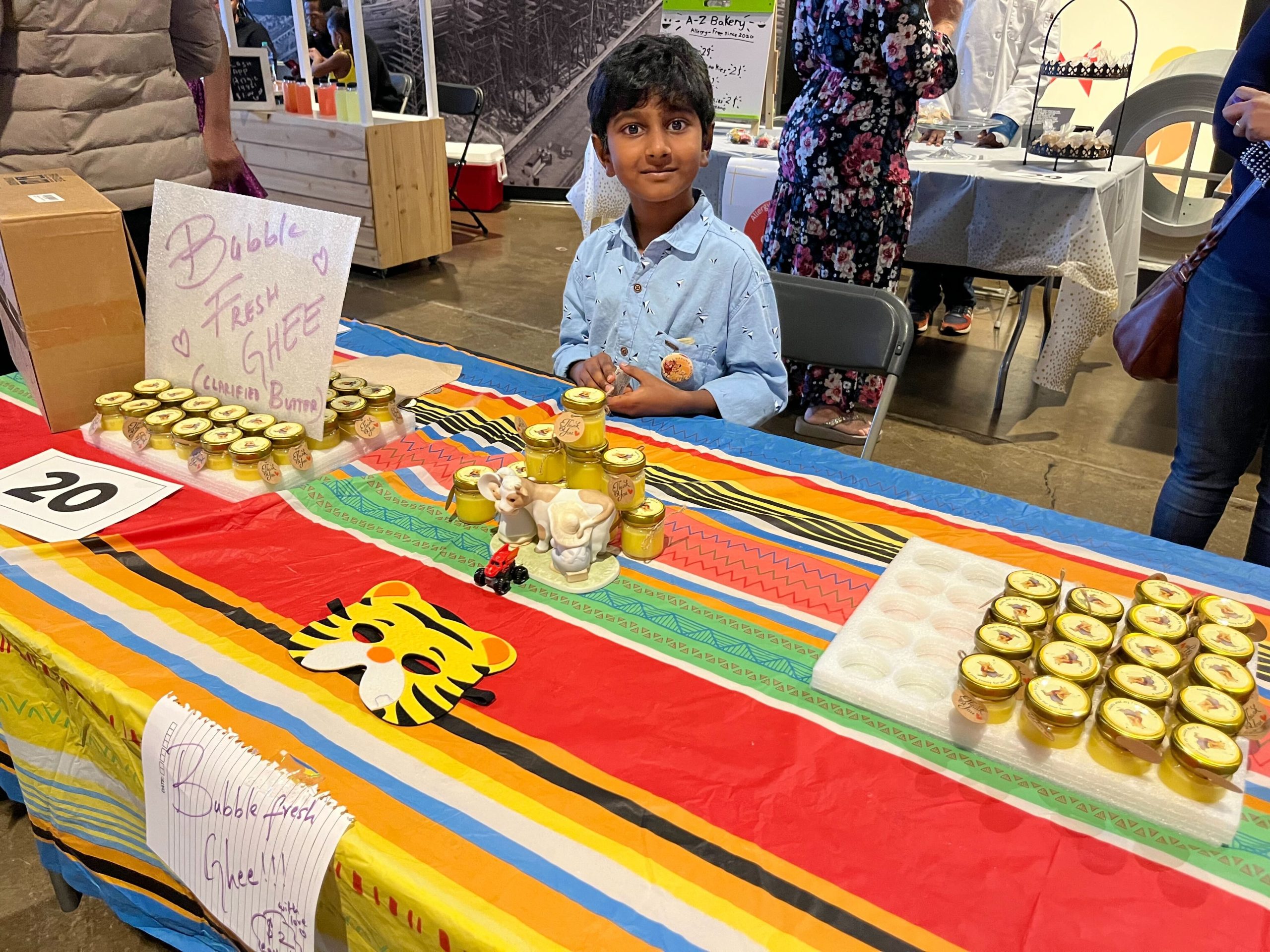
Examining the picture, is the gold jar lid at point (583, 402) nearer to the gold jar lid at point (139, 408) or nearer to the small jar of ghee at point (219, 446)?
the small jar of ghee at point (219, 446)

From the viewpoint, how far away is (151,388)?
1293mm

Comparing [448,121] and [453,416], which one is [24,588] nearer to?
[453,416]

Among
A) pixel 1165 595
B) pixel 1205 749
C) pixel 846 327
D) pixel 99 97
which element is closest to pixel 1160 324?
pixel 846 327

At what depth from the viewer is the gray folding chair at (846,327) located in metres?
1.78

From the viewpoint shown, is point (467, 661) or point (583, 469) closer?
point (467, 661)

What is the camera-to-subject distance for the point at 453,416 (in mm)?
1418

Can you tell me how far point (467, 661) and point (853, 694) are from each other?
14.9 inches

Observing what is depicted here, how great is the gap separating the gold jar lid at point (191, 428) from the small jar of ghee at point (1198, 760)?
119 centimetres

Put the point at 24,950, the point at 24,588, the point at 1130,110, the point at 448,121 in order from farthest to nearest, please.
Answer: the point at 448,121
the point at 1130,110
the point at 24,950
the point at 24,588

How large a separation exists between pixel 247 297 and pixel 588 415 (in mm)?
567

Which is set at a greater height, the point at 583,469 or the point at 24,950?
the point at 583,469

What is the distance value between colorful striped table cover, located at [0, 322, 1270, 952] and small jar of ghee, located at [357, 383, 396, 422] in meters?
0.07

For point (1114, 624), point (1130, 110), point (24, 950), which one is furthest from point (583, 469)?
point (1130, 110)

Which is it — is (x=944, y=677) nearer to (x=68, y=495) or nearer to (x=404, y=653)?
(x=404, y=653)
